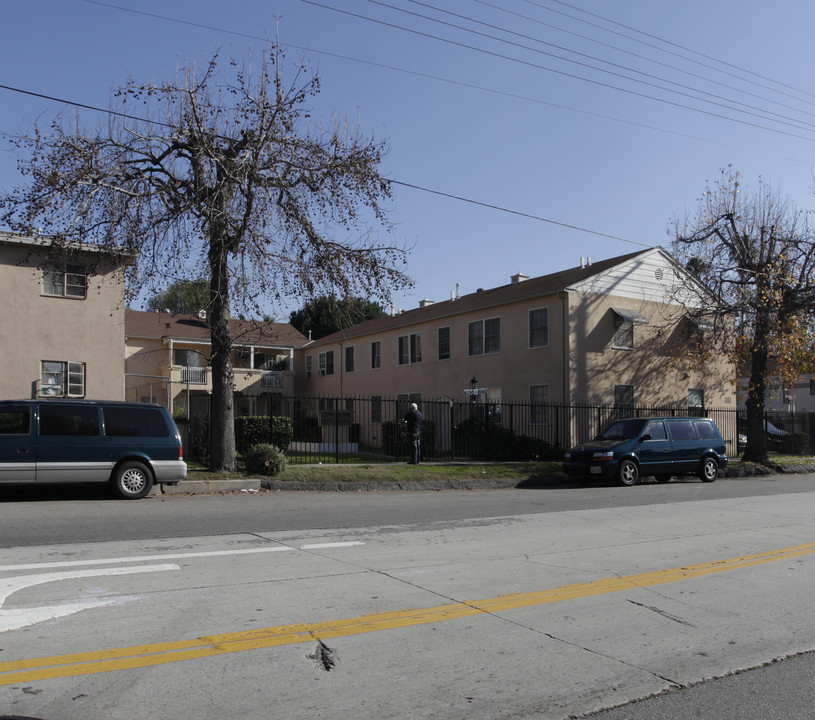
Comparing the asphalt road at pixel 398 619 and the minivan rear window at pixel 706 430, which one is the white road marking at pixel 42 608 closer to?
the asphalt road at pixel 398 619

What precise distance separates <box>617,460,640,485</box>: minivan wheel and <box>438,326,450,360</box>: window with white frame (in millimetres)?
13407

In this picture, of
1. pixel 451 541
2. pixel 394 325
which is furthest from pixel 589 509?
pixel 394 325

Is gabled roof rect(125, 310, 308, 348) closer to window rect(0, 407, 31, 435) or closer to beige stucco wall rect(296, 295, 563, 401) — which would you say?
beige stucco wall rect(296, 295, 563, 401)

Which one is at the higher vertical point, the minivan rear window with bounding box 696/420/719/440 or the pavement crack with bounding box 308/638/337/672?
the minivan rear window with bounding box 696/420/719/440

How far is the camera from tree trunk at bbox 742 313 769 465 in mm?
24516

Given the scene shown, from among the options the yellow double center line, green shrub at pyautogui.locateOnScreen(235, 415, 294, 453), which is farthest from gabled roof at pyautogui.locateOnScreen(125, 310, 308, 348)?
the yellow double center line

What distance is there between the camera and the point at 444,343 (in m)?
32.1

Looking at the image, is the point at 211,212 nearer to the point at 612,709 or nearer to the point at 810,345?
the point at 612,709

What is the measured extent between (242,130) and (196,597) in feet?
39.7

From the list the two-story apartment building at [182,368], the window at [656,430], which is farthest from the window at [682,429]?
the two-story apartment building at [182,368]

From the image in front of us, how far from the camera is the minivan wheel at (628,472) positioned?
19047mm

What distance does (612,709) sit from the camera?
4.18m

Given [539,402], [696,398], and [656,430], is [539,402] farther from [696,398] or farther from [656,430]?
[696,398]

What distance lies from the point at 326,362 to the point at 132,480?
28329mm
